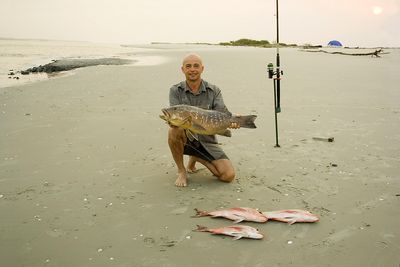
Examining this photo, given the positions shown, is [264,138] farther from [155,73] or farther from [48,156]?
[155,73]

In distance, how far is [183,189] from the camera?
4.88 metres

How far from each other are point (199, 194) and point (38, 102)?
722 centimetres

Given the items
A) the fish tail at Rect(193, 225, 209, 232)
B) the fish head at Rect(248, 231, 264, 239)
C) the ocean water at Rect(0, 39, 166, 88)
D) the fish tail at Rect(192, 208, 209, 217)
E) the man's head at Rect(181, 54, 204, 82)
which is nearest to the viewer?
the fish head at Rect(248, 231, 264, 239)

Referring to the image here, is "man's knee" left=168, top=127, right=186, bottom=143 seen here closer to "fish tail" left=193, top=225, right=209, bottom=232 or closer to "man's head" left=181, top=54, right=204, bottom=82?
"man's head" left=181, top=54, right=204, bottom=82

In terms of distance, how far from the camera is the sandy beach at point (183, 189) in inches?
137

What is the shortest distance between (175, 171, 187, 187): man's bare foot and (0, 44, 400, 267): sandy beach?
0.50 feet

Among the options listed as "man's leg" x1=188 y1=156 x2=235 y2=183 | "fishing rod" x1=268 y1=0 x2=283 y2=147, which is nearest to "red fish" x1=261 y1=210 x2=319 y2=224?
"man's leg" x1=188 y1=156 x2=235 y2=183

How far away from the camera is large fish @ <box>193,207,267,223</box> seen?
3.93m

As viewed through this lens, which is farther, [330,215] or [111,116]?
[111,116]

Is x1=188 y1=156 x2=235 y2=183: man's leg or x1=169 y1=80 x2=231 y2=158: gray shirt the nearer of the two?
x1=188 y1=156 x2=235 y2=183: man's leg

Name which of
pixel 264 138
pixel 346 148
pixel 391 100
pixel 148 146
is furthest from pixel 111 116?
pixel 391 100

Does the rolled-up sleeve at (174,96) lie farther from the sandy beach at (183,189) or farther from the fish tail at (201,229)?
the fish tail at (201,229)

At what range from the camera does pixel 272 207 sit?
434 cm

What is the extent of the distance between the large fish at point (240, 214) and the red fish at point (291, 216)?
0.34 feet
